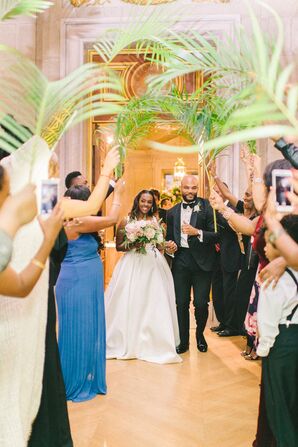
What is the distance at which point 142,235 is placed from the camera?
17.5 ft

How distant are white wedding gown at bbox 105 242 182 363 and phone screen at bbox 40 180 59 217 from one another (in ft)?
11.3

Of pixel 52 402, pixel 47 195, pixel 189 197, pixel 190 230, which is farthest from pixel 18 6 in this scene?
pixel 189 197

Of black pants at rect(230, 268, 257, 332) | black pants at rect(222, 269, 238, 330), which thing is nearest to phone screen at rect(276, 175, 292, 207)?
black pants at rect(230, 268, 257, 332)

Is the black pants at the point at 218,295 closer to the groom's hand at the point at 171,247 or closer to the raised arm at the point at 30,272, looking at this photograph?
the groom's hand at the point at 171,247

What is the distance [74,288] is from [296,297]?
2.14 m

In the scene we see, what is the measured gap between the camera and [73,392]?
4062mm

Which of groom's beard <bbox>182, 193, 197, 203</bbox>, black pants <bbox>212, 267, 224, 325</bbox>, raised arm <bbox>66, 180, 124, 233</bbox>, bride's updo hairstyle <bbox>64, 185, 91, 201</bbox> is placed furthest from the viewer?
black pants <bbox>212, 267, 224, 325</bbox>

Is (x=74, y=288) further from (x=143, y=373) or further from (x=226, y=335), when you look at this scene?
(x=226, y=335)

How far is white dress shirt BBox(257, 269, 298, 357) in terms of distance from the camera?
7.92ft

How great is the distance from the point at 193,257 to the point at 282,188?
358 cm

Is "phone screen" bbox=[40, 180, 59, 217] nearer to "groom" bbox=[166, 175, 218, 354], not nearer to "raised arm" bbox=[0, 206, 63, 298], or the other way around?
"raised arm" bbox=[0, 206, 63, 298]

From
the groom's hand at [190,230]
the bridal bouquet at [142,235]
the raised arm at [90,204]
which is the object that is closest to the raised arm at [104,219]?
the raised arm at [90,204]

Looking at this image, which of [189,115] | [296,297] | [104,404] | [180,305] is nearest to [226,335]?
[180,305]

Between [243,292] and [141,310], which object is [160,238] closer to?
[141,310]
